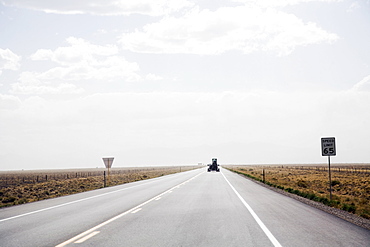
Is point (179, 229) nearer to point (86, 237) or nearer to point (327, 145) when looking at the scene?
point (86, 237)

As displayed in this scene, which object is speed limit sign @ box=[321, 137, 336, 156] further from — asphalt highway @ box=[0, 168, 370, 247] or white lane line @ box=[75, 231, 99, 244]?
white lane line @ box=[75, 231, 99, 244]

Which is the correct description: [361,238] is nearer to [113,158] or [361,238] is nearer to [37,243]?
[37,243]

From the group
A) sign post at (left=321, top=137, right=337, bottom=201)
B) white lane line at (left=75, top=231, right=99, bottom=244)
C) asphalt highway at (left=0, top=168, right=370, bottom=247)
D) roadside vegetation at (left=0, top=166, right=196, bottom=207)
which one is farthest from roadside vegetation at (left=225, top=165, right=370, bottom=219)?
roadside vegetation at (left=0, top=166, right=196, bottom=207)

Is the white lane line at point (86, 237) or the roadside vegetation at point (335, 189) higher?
the white lane line at point (86, 237)

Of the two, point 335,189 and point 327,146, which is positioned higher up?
point 327,146

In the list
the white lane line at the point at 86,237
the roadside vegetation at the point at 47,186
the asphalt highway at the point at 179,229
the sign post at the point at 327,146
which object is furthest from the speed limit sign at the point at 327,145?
the roadside vegetation at the point at 47,186

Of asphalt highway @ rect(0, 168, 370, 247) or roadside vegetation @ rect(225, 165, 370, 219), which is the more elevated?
asphalt highway @ rect(0, 168, 370, 247)

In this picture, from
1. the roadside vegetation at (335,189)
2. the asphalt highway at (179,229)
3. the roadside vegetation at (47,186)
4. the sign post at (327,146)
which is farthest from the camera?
the roadside vegetation at (47,186)

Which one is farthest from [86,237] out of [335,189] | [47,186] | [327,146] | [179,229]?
[47,186]

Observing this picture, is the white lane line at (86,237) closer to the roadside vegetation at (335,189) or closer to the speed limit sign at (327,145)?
the roadside vegetation at (335,189)

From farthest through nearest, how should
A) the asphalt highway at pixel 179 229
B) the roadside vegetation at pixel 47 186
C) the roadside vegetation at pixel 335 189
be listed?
the roadside vegetation at pixel 47 186 → the roadside vegetation at pixel 335 189 → the asphalt highway at pixel 179 229

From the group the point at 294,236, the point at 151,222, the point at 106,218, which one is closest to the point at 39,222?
the point at 106,218

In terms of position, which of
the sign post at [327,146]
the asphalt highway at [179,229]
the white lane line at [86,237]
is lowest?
the asphalt highway at [179,229]

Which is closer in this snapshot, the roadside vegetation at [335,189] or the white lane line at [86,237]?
the white lane line at [86,237]
